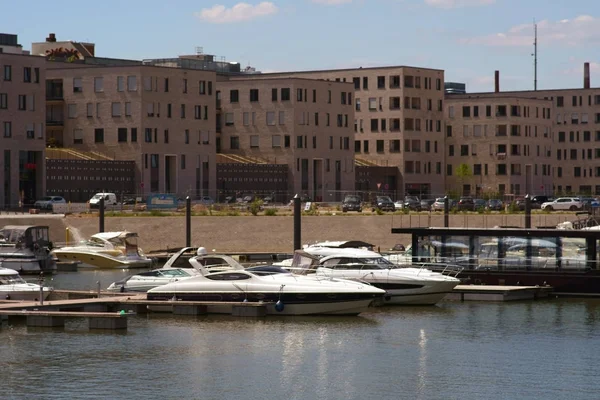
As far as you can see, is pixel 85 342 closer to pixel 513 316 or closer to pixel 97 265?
pixel 513 316

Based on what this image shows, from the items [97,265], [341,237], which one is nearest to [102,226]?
[97,265]

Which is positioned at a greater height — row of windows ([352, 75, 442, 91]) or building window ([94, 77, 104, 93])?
row of windows ([352, 75, 442, 91])

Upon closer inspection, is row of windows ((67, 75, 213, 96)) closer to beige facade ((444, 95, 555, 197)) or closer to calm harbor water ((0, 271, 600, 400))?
beige facade ((444, 95, 555, 197))

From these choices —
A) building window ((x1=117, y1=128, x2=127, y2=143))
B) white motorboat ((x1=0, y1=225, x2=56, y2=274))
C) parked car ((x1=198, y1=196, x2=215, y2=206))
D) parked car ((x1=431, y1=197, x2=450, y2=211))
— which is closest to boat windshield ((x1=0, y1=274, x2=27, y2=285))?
white motorboat ((x1=0, y1=225, x2=56, y2=274))

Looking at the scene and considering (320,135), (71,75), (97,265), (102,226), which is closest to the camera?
(97,265)

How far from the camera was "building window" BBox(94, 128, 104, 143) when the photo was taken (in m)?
148

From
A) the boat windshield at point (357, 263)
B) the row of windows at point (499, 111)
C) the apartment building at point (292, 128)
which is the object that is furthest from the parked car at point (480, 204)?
the boat windshield at point (357, 263)

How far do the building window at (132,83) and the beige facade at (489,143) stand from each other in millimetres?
59307

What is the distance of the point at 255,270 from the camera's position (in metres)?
59.9

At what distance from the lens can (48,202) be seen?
127 meters

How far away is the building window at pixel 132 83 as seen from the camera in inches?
5769

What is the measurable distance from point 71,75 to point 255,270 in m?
94.4

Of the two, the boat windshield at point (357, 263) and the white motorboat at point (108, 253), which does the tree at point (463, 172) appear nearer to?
the white motorboat at point (108, 253)

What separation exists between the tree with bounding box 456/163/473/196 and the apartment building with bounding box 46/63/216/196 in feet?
152
